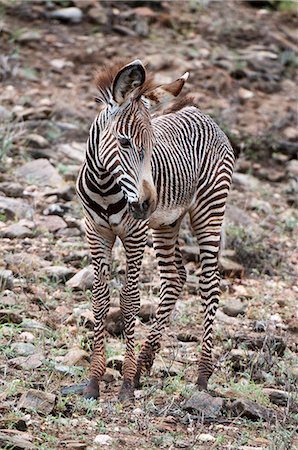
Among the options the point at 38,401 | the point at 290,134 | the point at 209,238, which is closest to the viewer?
the point at 38,401

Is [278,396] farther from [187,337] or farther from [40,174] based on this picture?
[40,174]

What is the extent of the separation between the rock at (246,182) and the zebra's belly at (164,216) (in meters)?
5.36

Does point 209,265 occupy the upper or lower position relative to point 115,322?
upper

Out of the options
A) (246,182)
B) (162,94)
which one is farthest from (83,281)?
(246,182)

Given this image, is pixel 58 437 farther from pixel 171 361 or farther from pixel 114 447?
pixel 171 361

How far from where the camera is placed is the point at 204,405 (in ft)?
21.9

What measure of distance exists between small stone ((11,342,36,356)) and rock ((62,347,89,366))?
0.88 ft

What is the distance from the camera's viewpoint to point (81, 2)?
16.5m

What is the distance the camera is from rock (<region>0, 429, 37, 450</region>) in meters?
5.45

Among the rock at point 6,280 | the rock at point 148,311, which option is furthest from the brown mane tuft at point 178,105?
the rock at point 6,280

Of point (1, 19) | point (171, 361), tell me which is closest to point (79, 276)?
point (171, 361)


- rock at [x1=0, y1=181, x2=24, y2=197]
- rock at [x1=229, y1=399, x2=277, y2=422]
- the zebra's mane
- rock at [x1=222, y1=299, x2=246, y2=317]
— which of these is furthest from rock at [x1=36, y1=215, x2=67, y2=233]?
rock at [x1=229, y1=399, x2=277, y2=422]

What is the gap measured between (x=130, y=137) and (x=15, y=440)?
218 centimetres

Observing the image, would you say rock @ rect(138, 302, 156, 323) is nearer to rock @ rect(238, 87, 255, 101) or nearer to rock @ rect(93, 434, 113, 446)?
rock @ rect(93, 434, 113, 446)
